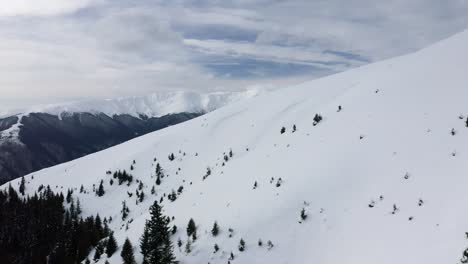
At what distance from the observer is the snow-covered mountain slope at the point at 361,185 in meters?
28.0

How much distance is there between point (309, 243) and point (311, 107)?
49190mm

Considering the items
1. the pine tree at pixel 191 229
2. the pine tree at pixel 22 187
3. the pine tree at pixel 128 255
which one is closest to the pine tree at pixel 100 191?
the pine tree at pixel 22 187

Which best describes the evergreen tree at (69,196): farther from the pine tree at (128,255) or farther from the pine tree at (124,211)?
the pine tree at (128,255)

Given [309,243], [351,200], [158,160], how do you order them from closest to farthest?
[309,243]
[351,200]
[158,160]

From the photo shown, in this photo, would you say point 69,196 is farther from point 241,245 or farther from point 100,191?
point 241,245

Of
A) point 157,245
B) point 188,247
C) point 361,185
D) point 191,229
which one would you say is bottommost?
point 188,247

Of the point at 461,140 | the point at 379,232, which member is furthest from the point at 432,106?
the point at 379,232

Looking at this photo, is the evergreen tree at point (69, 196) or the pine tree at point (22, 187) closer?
the evergreen tree at point (69, 196)

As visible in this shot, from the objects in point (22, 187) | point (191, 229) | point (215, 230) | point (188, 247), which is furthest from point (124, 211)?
point (22, 187)

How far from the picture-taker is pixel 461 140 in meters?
34.6

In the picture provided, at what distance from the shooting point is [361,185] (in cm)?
3644

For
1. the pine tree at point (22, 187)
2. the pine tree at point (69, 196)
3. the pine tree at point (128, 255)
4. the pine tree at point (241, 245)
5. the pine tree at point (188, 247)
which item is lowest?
the pine tree at point (128, 255)

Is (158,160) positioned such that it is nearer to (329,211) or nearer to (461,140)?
(329,211)

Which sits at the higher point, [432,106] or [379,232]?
[432,106]
